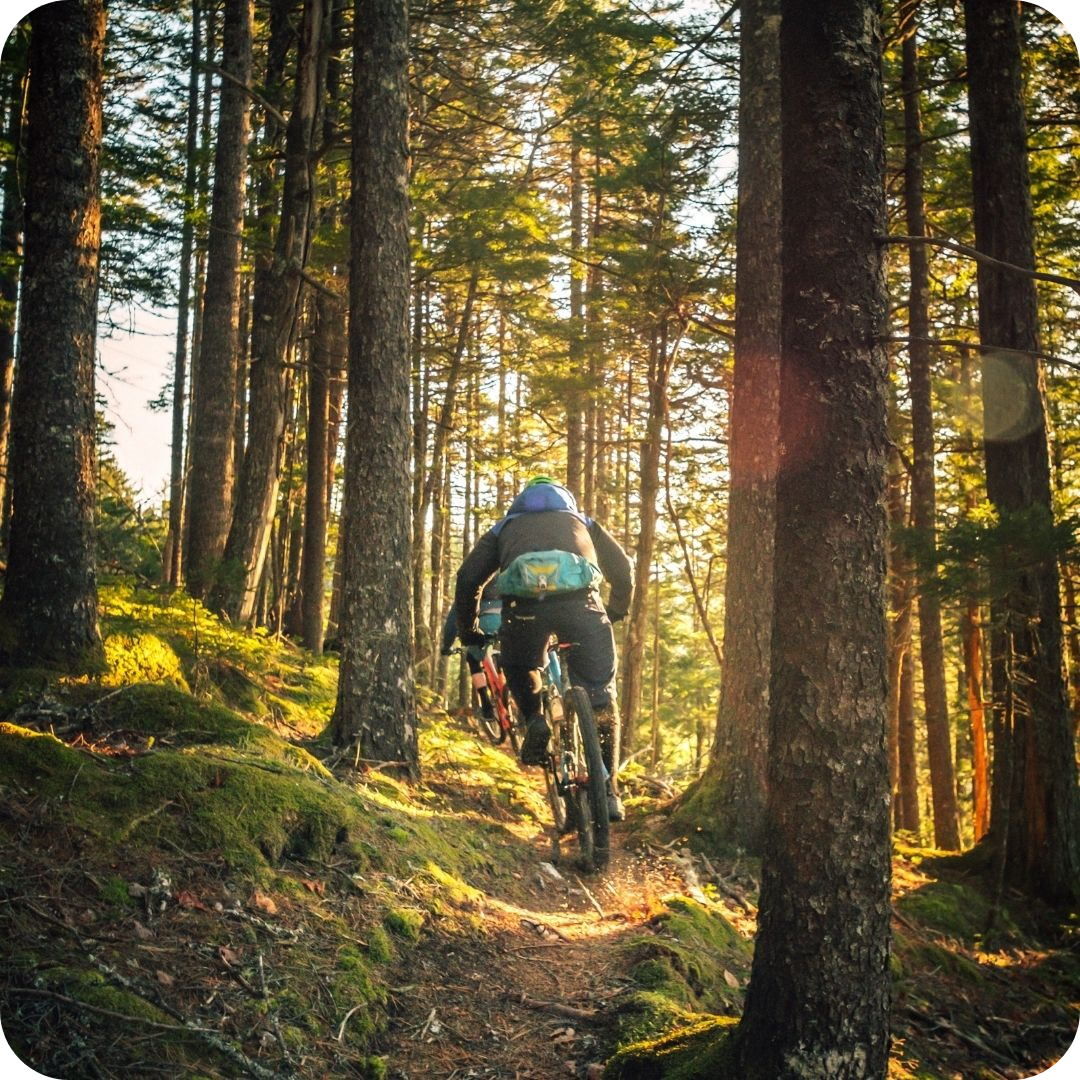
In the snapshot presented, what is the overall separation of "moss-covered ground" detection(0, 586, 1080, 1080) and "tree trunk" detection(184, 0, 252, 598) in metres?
4.46

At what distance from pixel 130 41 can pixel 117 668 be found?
11.1 meters

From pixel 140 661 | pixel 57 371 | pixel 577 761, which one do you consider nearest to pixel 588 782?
pixel 577 761

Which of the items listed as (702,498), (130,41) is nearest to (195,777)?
(130,41)

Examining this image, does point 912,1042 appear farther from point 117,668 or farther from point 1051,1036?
point 117,668

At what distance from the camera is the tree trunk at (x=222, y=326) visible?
11.7 metres

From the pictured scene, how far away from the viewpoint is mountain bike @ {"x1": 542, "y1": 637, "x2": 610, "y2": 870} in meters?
6.26

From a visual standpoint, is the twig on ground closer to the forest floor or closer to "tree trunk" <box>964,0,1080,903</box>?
the forest floor

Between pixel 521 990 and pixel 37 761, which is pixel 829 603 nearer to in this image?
pixel 521 990

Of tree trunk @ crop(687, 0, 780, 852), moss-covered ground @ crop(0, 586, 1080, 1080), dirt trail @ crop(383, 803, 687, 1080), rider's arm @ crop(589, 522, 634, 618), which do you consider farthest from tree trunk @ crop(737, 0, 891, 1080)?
tree trunk @ crop(687, 0, 780, 852)

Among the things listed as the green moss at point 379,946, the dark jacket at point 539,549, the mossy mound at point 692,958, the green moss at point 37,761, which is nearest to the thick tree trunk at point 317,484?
the dark jacket at point 539,549

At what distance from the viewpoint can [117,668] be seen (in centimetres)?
606

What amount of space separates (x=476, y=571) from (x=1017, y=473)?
559 centimetres

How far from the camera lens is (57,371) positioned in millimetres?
5770

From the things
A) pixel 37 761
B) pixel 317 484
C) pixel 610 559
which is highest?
pixel 317 484
